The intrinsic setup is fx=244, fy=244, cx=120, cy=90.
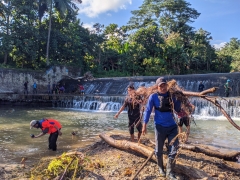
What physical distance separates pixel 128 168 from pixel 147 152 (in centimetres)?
52

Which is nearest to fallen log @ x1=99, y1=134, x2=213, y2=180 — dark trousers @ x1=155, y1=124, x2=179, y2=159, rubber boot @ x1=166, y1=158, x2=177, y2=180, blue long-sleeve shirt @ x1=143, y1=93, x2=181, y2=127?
rubber boot @ x1=166, y1=158, x2=177, y2=180

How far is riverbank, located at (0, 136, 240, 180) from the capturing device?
159 inches

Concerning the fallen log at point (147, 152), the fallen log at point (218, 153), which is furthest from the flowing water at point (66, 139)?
the fallen log at point (218, 153)

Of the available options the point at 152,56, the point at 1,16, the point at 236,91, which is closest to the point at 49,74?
the point at 1,16

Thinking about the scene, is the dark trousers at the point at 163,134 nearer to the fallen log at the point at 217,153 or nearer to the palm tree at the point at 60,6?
the fallen log at the point at 217,153

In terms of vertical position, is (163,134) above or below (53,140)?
above

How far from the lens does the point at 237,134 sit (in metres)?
8.68

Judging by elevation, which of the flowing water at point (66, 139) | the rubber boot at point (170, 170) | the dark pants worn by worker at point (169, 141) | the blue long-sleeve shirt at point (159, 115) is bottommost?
the flowing water at point (66, 139)

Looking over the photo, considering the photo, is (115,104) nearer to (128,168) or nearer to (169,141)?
(128,168)

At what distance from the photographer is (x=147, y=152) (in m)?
4.60

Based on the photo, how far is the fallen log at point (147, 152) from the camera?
376 cm

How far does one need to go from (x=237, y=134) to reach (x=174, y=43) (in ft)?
81.1

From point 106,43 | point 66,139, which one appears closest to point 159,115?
point 66,139

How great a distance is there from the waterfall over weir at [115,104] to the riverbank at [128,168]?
350 inches
